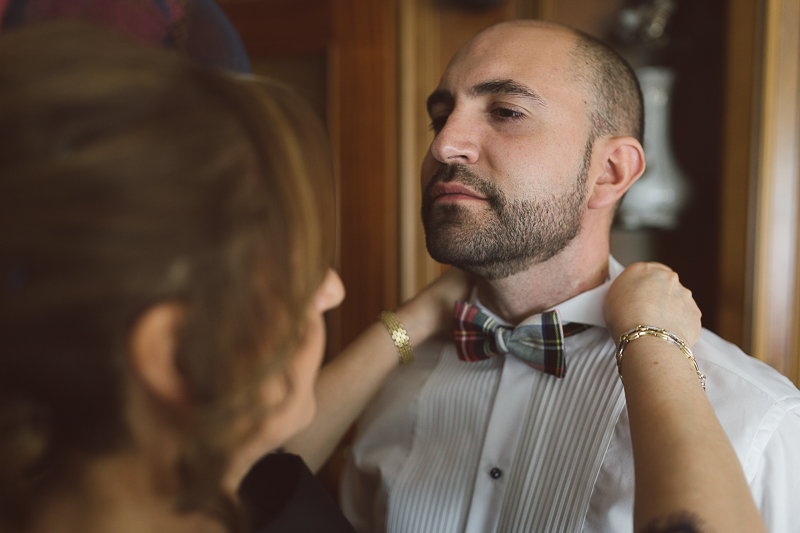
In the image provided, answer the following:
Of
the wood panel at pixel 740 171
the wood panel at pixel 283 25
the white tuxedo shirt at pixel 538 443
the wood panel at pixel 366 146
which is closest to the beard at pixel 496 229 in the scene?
the white tuxedo shirt at pixel 538 443

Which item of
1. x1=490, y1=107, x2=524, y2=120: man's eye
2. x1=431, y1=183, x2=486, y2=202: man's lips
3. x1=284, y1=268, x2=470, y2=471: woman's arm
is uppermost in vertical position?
x1=490, y1=107, x2=524, y2=120: man's eye

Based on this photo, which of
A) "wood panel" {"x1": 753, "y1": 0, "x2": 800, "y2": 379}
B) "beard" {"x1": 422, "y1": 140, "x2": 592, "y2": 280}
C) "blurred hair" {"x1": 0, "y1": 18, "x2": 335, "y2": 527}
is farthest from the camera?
"wood panel" {"x1": 753, "y1": 0, "x2": 800, "y2": 379}

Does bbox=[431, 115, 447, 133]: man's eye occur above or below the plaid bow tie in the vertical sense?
above

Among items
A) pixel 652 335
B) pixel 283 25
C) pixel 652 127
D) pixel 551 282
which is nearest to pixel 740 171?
pixel 652 127

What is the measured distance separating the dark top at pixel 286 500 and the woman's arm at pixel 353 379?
1.01ft

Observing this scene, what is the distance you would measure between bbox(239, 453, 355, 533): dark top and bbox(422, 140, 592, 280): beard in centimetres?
47

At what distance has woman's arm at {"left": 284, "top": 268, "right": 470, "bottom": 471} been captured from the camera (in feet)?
3.46

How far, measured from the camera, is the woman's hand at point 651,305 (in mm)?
763

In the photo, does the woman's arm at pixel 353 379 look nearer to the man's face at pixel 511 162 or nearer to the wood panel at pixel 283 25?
the man's face at pixel 511 162

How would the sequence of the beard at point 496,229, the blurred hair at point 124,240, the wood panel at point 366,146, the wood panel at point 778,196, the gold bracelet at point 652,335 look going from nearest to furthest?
1. the blurred hair at point 124,240
2. the gold bracelet at point 652,335
3. the beard at point 496,229
4. the wood panel at point 778,196
5. the wood panel at point 366,146

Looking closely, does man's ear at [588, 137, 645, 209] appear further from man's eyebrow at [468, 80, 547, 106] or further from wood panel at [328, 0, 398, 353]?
wood panel at [328, 0, 398, 353]

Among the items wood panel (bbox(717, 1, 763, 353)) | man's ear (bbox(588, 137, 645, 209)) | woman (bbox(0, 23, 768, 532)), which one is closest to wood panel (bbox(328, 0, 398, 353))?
man's ear (bbox(588, 137, 645, 209))

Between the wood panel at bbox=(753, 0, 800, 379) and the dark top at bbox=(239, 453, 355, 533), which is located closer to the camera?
the dark top at bbox=(239, 453, 355, 533)

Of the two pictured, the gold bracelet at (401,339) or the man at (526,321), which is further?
the gold bracelet at (401,339)
